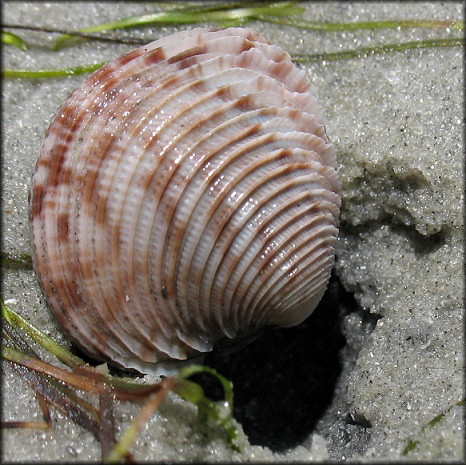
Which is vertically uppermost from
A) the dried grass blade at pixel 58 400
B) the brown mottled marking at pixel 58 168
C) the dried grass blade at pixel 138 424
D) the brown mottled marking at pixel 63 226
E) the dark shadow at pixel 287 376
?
the brown mottled marking at pixel 58 168

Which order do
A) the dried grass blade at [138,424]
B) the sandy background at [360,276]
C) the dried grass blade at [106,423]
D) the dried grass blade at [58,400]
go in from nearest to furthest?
the dried grass blade at [138,424], the dried grass blade at [106,423], the dried grass blade at [58,400], the sandy background at [360,276]

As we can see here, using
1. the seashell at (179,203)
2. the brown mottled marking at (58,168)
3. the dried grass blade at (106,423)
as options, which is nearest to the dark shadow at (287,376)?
the seashell at (179,203)

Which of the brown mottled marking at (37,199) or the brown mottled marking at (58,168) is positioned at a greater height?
the brown mottled marking at (58,168)

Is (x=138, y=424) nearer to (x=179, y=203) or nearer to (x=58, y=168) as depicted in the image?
(x=179, y=203)

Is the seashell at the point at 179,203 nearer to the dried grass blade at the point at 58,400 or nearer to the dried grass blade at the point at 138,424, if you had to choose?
the dried grass blade at the point at 58,400

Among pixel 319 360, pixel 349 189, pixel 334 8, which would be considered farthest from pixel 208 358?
pixel 334 8

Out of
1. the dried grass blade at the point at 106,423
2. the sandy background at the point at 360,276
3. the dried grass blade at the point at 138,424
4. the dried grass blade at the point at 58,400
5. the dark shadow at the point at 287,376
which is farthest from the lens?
the dark shadow at the point at 287,376

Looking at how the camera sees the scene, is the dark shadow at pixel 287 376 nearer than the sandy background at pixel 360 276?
No
